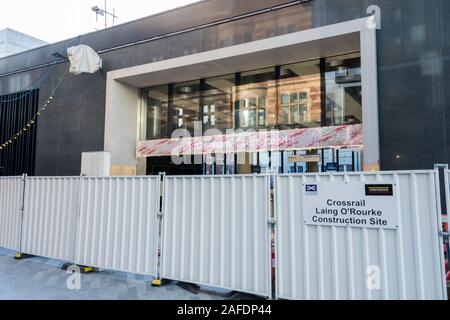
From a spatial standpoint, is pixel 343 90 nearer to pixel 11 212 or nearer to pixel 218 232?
pixel 218 232

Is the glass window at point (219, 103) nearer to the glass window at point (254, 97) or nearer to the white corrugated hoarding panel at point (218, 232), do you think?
the glass window at point (254, 97)

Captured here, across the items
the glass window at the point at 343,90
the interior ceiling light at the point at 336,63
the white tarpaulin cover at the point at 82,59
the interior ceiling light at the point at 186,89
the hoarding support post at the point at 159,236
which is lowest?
the hoarding support post at the point at 159,236

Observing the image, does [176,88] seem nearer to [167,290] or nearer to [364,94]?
[364,94]

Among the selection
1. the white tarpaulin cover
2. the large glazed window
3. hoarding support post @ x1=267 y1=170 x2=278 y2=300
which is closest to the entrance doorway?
the large glazed window

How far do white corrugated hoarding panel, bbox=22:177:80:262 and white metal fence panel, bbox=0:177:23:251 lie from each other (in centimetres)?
29

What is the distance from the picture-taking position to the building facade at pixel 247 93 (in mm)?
7578

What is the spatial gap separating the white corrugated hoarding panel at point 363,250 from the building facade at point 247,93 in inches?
150

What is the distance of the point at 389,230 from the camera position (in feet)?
13.2

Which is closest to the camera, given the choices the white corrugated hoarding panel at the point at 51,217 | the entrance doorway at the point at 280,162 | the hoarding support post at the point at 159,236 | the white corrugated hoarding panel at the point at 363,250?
the white corrugated hoarding panel at the point at 363,250

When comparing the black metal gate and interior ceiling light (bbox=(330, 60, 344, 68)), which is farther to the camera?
the black metal gate

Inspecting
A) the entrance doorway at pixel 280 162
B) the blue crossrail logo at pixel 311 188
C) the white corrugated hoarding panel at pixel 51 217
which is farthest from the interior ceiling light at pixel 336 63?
the white corrugated hoarding panel at pixel 51 217

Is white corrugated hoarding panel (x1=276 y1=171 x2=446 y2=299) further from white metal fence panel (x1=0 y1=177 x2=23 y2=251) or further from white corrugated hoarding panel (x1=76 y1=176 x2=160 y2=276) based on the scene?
white metal fence panel (x1=0 y1=177 x2=23 y2=251)

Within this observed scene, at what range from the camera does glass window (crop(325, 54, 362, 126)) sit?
900cm

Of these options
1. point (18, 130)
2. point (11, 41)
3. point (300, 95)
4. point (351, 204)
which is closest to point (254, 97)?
point (300, 95)
